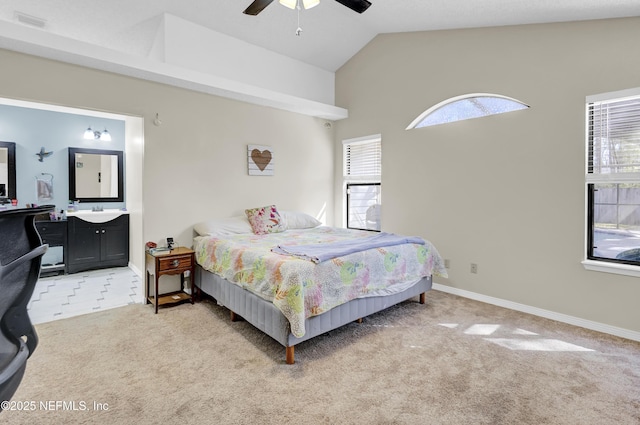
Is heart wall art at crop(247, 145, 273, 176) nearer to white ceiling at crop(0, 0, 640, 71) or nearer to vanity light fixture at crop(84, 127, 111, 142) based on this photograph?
white ceiling at crop(0, 0, 640, 71)

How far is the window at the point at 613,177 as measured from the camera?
2826 mm

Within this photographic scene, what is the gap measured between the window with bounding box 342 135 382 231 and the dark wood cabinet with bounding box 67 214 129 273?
3.57 m

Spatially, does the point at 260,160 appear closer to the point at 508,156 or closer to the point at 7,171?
the point at 508,156

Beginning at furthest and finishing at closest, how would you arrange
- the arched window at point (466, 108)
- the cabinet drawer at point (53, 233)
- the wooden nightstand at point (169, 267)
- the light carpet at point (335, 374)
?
the cabinet drawer at point (53, 233), the arched window at point (466, 108), the wooden nightstand at point (169, 267), the light carpet at point (335, 374)

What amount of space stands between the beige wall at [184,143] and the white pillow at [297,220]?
0.38m

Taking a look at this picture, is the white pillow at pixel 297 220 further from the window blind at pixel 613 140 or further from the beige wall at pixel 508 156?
the window blind at pixel 613 140

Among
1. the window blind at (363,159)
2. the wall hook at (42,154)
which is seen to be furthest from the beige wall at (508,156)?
the wall hook at (42,154)

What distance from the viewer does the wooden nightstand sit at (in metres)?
3.29

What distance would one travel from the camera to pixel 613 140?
291 centimetres

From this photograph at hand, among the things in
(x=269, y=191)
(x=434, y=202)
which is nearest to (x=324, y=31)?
(x=269, y=191)

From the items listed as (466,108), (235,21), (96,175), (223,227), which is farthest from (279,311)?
(96,175)

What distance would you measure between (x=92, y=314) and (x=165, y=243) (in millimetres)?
961

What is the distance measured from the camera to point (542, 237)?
10.8ft

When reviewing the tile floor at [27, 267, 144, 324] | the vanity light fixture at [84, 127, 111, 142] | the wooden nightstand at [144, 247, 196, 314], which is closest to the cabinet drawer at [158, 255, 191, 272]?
the wooden nightstand at [144, 247, 196, 314]
